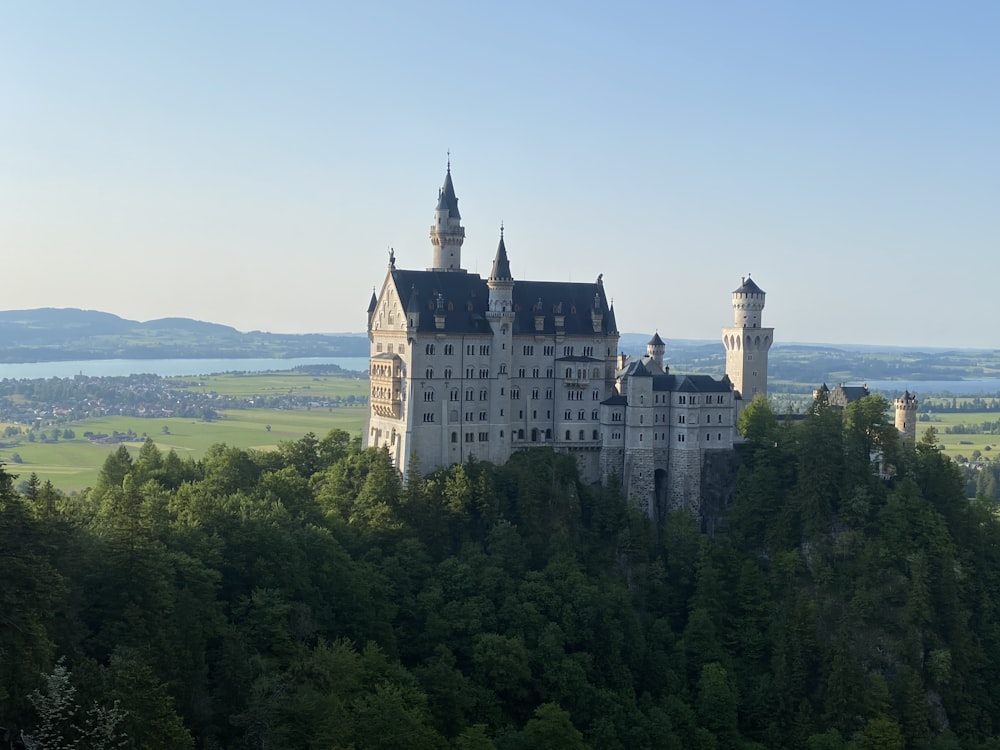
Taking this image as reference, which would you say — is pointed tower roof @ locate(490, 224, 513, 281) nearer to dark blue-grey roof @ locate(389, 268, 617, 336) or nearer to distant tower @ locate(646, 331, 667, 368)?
dark blue-grey roof @ locate(389, 268, 617, 336)

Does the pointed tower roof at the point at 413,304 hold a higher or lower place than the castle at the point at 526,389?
higher

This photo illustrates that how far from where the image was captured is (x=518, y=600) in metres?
83.1

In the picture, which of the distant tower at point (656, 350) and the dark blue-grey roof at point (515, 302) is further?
the distant tower at point (656, 350)

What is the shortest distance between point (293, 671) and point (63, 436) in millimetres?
145689

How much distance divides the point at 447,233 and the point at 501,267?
9.35 m

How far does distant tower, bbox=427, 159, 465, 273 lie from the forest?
1881cm

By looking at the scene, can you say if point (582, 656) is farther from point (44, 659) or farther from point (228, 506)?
point (44, 659)

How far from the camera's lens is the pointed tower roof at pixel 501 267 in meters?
96.2

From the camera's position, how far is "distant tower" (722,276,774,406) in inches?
4284

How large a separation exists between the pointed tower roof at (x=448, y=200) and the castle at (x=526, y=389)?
575 centimetres

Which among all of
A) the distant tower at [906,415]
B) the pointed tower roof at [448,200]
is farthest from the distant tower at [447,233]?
the distant tower at [906,415]

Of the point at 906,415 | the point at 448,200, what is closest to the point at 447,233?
the point at 448,200

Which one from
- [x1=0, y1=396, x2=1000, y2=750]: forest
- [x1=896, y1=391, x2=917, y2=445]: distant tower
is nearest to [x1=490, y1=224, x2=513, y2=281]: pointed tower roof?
[x1=0, y1=396, x2=1000, y2=750]: forest

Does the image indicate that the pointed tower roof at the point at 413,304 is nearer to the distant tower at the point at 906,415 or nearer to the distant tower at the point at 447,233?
the distant tower at the point at 447,233
